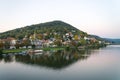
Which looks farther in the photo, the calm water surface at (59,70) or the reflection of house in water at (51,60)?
the reflection of house in water at (51,60)

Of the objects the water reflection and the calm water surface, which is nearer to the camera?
the calm water surface

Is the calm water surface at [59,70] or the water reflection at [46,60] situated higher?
the water reflection at [46,60]

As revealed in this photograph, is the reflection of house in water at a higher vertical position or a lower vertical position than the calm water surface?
higher

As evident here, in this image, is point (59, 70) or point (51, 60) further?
point (51, 60)

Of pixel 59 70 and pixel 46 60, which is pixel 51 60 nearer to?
pixel 46 60

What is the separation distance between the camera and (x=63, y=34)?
48562 mm

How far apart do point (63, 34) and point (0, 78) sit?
39.5m

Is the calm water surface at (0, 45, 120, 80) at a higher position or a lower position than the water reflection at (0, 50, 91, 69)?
lower

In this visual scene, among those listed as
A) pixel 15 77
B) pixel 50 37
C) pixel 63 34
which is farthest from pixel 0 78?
pixel 63 34

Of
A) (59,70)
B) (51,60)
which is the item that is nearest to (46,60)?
(51,60)

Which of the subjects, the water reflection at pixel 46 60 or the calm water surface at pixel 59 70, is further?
the water reflection at pixel 46 60

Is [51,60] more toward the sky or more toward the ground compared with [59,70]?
more toward the sky

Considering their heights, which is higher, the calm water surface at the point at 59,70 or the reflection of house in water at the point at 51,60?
the reflection of house in water at the point at 51,60

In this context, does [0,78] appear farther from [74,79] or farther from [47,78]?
[74,79]
